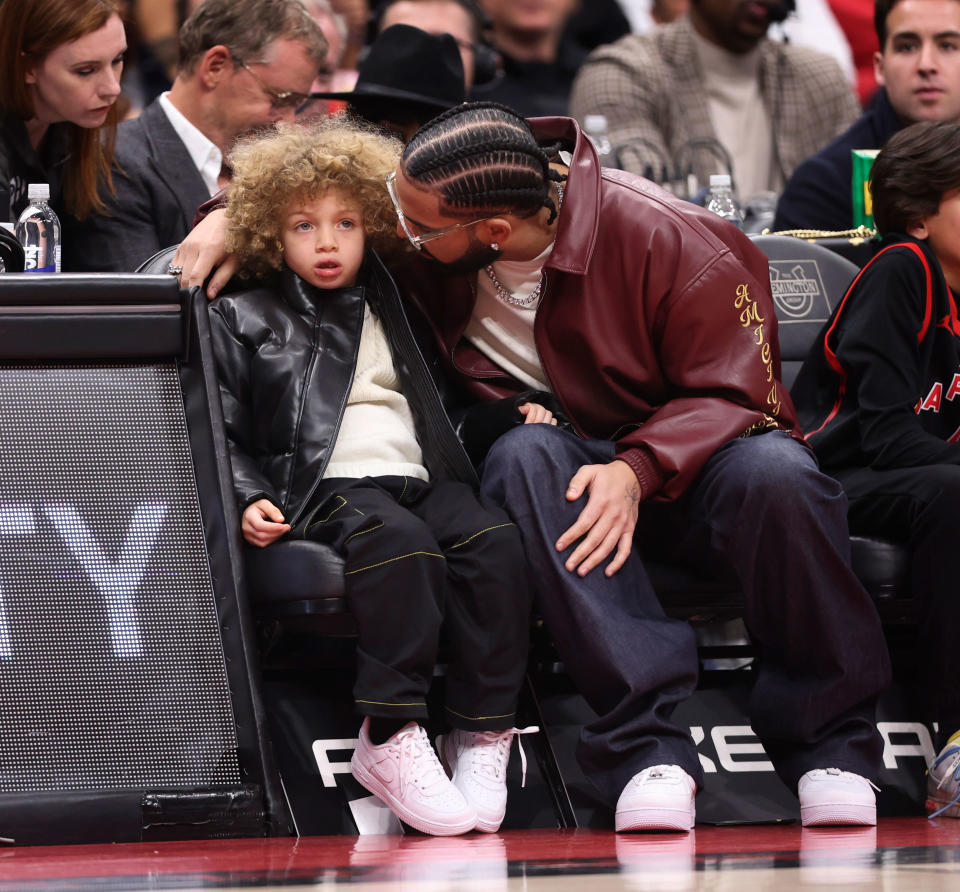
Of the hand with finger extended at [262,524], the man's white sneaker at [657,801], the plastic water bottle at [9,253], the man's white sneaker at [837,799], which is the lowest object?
the man's white sneaker at [837,799]

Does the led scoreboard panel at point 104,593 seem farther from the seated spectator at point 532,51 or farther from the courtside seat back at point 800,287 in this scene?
the seated spectator at point 532,51

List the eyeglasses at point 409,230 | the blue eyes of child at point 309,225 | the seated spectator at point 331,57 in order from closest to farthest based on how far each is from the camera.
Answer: the eyeglasses at point 409,230, the blue eyes of child at point 309,225, the seated spectator at point 331,57

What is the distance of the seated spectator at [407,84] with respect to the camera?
11.5ft

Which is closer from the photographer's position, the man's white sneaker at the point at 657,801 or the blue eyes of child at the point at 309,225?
the man's white sneaker at the point at 657,801

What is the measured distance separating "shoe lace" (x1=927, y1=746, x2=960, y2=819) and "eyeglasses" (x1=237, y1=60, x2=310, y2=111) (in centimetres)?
251

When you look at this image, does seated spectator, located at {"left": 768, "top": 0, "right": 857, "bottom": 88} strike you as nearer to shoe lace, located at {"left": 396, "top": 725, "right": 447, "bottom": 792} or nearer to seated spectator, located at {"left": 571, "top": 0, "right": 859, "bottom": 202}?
seated spectator, located at {"left": 571, "top": 0, "right": 859, "bottom": 202}

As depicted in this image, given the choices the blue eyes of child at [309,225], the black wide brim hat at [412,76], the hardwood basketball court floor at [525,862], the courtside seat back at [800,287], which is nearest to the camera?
the hardwood basketball court floor at [525,862]

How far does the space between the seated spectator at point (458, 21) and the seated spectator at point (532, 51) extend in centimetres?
66

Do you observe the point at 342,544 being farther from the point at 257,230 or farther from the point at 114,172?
the point at 114,172

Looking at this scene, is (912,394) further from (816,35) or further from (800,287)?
(816,35)

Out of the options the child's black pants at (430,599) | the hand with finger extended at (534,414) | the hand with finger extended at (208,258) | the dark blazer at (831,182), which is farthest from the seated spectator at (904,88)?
the child's black pants at (430,599)

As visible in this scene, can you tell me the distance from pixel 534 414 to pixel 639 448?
0.22 metres

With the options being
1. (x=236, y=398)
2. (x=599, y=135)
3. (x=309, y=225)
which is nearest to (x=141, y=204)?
(x=309, y=225)

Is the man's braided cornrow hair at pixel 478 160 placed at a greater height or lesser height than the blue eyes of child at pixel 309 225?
greater
